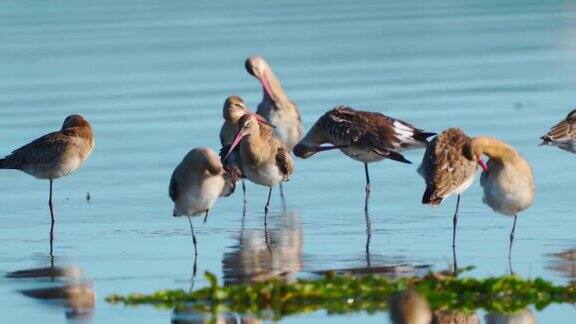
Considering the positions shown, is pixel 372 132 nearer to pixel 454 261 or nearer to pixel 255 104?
pixel 454 261

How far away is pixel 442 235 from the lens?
12.9 metres

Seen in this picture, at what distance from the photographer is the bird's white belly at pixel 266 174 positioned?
563 inches

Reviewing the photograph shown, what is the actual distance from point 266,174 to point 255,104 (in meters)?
6.78

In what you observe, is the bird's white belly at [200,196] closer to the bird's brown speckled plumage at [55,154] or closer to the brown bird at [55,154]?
the brown bird at [55,154]

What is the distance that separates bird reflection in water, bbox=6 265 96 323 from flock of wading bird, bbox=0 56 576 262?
1.32m

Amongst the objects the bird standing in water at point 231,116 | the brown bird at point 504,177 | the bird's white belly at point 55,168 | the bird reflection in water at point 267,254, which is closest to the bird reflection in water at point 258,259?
the bird reflection in water at point 267,254

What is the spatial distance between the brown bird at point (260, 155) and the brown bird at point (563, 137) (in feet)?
8.14


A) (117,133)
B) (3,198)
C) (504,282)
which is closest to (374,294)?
(504,282)

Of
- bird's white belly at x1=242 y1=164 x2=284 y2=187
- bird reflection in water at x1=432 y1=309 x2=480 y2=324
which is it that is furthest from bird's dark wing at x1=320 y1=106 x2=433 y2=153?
bird reflection in water at x1=432 y1=309 x2=480 y2=324

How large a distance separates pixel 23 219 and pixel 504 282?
5593 millimetres

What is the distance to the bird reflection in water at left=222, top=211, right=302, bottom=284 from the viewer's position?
11.5m

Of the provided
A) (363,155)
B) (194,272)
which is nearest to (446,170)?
(363,155)

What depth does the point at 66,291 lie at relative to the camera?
11047 mm

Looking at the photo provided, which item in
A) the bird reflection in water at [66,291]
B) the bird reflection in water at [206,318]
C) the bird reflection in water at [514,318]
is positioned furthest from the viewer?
the bird reflection in water at [66,291]
